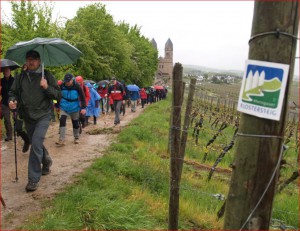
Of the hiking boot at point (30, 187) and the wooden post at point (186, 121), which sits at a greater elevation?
the wooden post at point (186, 121)

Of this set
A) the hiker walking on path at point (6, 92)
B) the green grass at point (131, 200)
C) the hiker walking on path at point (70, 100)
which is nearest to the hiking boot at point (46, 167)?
the green grass at point (131, 200)

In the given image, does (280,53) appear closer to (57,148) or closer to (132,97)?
(57,148)

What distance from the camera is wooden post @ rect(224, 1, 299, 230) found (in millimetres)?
2029

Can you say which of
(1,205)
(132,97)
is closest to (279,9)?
(1,205)

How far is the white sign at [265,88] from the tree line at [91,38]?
45.1 ft

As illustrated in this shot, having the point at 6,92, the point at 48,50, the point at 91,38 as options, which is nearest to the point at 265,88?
the point at 48,50

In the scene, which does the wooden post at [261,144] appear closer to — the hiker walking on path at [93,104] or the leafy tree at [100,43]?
the hiker walking on path at [93,104]

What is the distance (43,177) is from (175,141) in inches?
119

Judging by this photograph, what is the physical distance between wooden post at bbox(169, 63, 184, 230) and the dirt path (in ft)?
5.99

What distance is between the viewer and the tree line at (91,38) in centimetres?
1506

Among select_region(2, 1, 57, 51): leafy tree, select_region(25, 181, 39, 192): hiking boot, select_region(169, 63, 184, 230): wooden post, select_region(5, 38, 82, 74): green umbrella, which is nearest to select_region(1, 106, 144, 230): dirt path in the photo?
select_region(25, 181, 39, 192): hiking boot

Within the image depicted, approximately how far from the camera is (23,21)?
14.9 meters

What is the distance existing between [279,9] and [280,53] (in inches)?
10.5

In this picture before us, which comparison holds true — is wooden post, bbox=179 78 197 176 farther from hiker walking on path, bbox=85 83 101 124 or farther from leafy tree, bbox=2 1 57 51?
leafy tree, bbox=2 1 57 51
